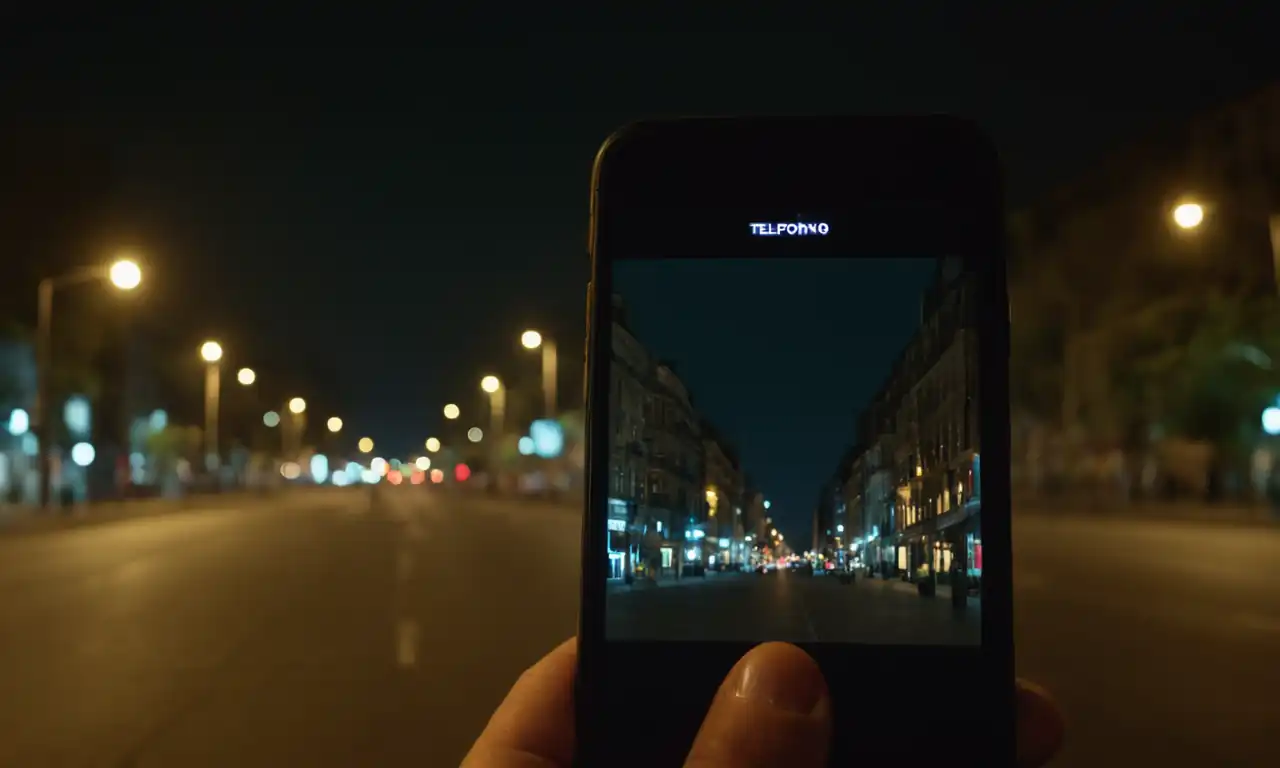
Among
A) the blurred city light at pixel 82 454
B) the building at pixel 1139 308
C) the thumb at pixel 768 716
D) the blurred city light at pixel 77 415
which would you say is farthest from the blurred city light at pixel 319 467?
the thumb at pixel 768 716

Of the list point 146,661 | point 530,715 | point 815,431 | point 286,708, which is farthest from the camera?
point 146,661

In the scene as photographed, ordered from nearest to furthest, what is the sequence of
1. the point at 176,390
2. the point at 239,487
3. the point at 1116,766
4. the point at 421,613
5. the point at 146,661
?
the point at 1116,766, the point at 146,661, the point at 421,613, the point at 176,390, the point at 239,487

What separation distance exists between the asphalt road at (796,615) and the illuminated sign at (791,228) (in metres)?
0.89

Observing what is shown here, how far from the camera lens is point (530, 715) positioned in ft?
10.3

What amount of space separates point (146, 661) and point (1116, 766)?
25.2ft

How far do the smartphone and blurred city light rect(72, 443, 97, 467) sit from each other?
68362 mm

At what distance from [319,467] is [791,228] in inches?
6657

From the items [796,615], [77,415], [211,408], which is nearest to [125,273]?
[77,415]

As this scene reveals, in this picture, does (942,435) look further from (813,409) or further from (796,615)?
(796,615)

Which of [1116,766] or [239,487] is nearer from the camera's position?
[1116,766]

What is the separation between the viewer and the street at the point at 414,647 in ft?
24.3

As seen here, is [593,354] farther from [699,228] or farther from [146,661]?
[146,661]

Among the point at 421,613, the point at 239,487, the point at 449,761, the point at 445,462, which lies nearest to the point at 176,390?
the point at 239,487

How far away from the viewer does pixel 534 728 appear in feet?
10.3
